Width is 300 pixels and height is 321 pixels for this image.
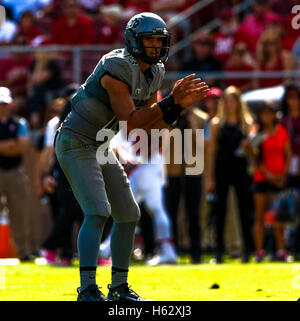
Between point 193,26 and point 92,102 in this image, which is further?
point 193,26

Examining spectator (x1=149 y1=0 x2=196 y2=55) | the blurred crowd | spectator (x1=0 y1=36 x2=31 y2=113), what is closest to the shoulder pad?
the blurred crowd

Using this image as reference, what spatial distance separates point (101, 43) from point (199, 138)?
3.98 metres

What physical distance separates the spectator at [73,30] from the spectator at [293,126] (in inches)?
155

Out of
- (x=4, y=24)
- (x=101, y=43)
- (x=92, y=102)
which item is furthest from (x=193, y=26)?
(x=92, y=102)

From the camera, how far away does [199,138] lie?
39.8 feet

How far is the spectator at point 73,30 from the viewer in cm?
1541

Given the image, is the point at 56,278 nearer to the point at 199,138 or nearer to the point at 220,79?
the point at 199,138

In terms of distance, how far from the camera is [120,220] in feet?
22.2

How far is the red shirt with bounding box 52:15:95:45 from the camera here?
50.5ft

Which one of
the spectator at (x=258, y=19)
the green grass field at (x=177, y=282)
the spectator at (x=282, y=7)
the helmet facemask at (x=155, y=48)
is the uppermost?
the spectator at (x=282, y=7)

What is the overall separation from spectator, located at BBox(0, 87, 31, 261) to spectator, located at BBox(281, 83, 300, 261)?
3.49 metres

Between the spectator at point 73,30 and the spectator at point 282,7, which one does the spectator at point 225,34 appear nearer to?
the spectator at point 282,7

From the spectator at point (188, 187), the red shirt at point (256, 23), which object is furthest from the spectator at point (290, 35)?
the spectator at point (188, 187)
